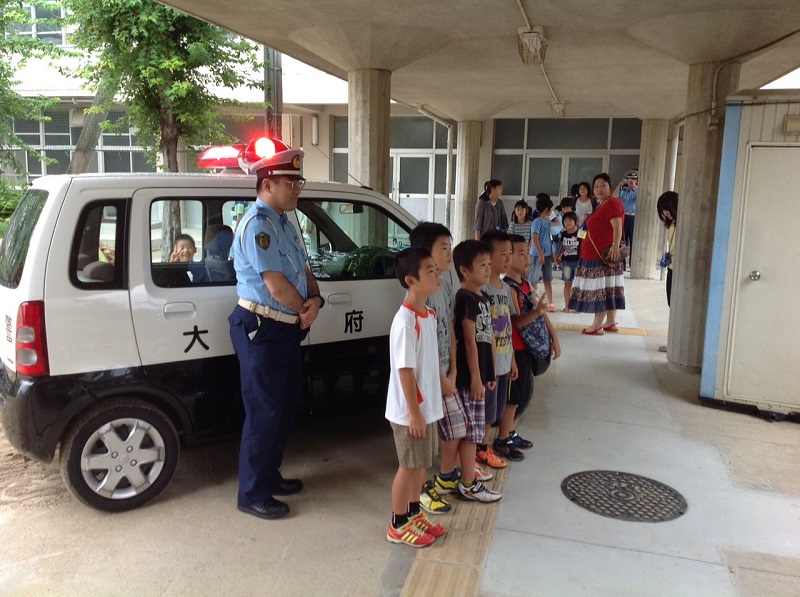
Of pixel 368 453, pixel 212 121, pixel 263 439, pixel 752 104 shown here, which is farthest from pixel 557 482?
pixel 212 121

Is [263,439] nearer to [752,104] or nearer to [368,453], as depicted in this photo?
[368,453]

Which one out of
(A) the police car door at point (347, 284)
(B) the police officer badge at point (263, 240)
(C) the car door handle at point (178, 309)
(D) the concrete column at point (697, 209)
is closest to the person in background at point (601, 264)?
(D) the concrete column at point (697, 209)

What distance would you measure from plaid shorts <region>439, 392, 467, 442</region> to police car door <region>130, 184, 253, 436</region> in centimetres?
117

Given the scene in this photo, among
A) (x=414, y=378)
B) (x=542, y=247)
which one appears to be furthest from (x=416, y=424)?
(x=542, y=247)

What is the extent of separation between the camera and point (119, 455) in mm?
3359

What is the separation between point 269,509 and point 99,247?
5.18ft

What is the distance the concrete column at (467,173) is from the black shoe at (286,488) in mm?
11641

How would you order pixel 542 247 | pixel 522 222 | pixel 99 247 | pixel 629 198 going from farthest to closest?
pixel 629 198 → pixel 522 222 → pixel 542 247 → pixel 99 247

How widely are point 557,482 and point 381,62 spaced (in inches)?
202

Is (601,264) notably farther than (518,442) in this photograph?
Yes

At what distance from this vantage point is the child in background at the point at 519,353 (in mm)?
4051

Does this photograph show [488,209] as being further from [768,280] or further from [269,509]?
[269,509]

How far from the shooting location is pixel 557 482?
3.87m

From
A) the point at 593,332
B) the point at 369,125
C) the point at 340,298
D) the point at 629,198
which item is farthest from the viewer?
the point at 629,198
